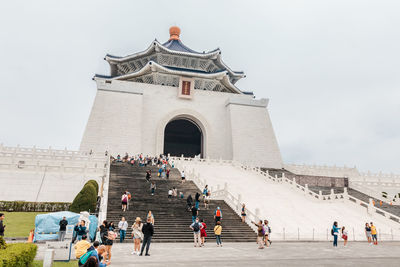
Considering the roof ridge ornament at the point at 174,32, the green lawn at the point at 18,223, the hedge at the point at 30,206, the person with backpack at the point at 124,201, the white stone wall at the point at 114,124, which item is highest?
the roof ridge ornament at the point at 174,32

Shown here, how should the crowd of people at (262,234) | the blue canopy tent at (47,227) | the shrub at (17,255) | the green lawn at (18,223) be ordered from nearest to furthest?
the shrub at (17,255) < the crowd of people at (262,234) < the blue canopy tent at (47,227) < the green lawn at (18,223)

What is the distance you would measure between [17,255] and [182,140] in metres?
44.3

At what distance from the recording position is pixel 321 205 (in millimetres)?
19844

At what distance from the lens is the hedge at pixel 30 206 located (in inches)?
691

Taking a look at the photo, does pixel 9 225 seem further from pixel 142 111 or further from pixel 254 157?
pixel 254 157

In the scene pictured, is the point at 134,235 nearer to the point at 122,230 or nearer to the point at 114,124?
the point at 122,230

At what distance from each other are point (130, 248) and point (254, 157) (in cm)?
2892

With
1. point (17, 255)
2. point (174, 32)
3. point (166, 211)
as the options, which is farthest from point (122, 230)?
point (174, 32)

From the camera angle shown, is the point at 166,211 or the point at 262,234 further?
the point at 166,211

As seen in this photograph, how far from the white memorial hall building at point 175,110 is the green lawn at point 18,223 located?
17289 mm

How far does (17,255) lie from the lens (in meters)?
5.40

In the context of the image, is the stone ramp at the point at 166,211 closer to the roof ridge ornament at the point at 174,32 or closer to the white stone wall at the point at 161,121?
the white stone wall at the point at 161,121

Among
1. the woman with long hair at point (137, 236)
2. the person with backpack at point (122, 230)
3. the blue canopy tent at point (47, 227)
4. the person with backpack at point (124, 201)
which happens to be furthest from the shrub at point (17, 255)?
the person with backpack at point (124, 201)

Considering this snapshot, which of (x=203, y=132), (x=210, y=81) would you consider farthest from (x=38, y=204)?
(x=210, y=81)
